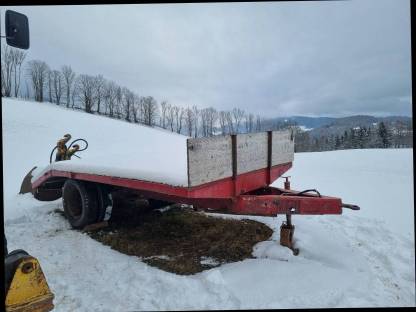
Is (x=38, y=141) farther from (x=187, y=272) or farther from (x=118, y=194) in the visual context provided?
(x=187, y=272)

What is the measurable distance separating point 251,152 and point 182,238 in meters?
1.75

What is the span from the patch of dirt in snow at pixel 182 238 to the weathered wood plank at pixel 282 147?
3.46 ft

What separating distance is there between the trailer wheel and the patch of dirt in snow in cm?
29

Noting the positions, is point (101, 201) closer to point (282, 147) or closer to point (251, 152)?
point (251, 152)

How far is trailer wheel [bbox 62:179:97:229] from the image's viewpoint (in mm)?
4968

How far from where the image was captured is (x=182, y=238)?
4602 millimetres

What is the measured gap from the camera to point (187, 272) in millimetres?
3533

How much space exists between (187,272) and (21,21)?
2.76m

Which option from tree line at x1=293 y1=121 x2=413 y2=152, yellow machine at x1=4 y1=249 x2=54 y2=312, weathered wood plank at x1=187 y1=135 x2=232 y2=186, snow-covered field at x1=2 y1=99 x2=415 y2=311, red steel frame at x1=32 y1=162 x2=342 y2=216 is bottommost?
snow-covered field at x1=2 y1=99 x2=415 y2=311

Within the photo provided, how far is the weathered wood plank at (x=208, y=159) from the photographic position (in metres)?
2.88

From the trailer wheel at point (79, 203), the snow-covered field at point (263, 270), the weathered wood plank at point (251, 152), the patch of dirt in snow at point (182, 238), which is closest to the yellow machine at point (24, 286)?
the snow-covered field at point (263, 270)

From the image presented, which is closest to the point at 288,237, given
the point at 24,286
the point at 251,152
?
the point at 251,152

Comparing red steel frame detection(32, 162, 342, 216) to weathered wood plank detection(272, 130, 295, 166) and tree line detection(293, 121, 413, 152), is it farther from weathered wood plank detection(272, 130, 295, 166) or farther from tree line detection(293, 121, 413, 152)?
tree line detection(293, 121, 413, 152)

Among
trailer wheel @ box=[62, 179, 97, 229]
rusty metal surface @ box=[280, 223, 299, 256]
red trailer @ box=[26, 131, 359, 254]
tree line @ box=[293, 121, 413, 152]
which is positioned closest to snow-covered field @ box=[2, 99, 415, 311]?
rusty metal surface @ box=[280, 223, 299, 256]
